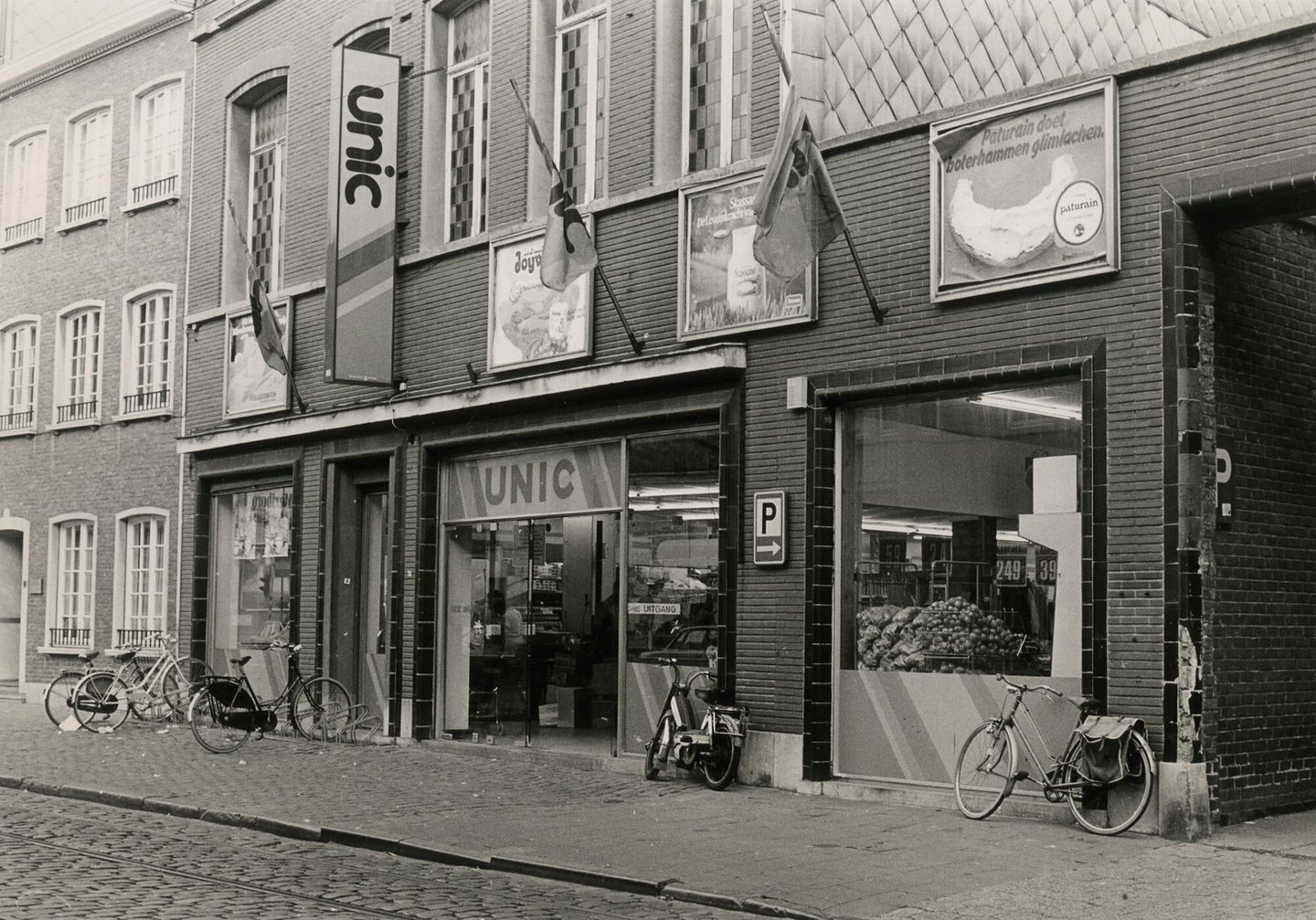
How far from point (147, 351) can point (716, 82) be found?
11.2 meters

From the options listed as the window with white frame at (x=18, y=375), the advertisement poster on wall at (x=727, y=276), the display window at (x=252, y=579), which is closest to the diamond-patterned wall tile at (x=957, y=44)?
the advertisement poster on wall at (x=727, y=276)

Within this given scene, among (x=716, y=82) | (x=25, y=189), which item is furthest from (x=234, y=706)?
(x=25, y=189)

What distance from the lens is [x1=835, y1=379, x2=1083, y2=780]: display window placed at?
11.2 m

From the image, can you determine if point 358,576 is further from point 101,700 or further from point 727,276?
point 727,276

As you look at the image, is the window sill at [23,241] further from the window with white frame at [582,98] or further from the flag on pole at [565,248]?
the flag on pole at [565,248]

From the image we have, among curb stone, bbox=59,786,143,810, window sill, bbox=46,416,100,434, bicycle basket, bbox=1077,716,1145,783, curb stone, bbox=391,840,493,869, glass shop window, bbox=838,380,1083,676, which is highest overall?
window sill, bbox=46,416,100,434

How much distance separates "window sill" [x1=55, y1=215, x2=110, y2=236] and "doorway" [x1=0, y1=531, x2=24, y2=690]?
197 inches

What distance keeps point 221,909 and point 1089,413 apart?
641 cm

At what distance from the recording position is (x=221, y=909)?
7984mm

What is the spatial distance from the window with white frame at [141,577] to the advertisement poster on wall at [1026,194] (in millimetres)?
13362

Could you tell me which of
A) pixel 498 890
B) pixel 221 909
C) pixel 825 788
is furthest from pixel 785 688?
pixel 221 909

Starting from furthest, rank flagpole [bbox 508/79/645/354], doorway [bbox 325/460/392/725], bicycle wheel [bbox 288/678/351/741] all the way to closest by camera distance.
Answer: doorway [bbox 325/460/392/725] < bicycle wheel [bbox 288/678/351/741] < flagpole [bbox 508/79/645/354]

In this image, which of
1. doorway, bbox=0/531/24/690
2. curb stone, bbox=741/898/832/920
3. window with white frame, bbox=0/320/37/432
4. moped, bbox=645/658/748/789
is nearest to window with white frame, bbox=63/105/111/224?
window with white frame, bbox=0/320/37/432

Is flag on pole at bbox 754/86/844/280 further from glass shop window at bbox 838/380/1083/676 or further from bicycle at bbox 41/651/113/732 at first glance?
bicycle at bbox 41/651/113/732
